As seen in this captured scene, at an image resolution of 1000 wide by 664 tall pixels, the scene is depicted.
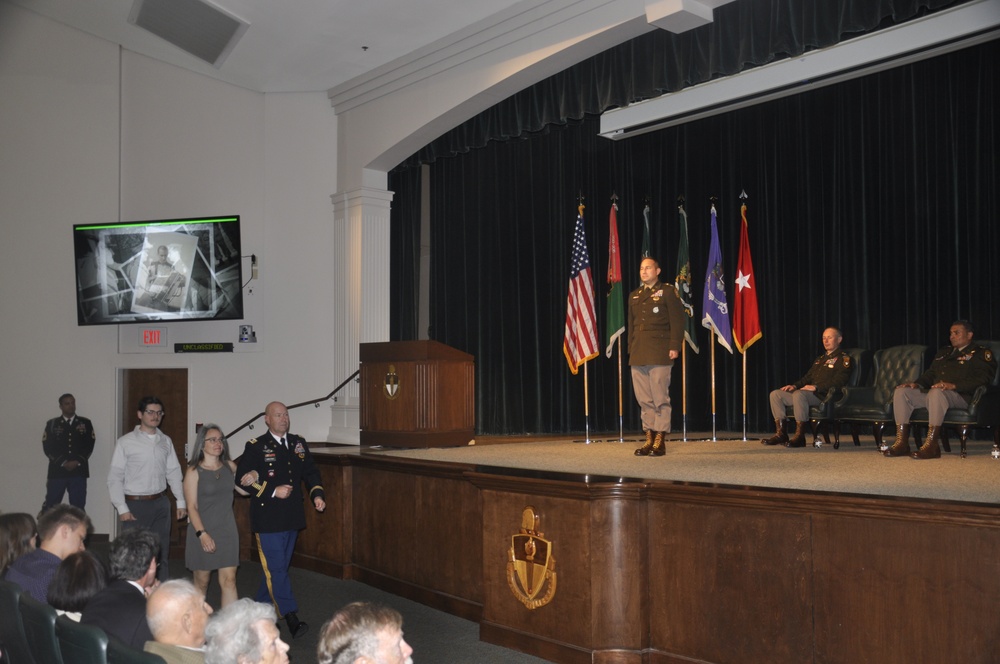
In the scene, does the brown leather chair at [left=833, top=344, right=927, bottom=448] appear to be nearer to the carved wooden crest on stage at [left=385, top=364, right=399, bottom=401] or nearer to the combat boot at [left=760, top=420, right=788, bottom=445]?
the combat boot at [left=760, top=420, right=788, bottom=445]

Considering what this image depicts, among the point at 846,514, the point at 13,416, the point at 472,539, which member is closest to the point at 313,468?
the point at 472,539

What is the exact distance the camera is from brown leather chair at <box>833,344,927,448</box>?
A: 24.1ft

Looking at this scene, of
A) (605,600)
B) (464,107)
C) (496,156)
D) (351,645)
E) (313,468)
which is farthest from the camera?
(496,156)

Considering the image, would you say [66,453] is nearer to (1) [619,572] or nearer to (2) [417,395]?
(2) [417,395]

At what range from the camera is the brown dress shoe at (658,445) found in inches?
270

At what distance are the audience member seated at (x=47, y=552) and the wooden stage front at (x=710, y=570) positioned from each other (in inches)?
97.2

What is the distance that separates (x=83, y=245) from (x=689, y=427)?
7057 mm

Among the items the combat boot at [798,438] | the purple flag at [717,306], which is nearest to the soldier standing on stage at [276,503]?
the combat boot at [798,438]

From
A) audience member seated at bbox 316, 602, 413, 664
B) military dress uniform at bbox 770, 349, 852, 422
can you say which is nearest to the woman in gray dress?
audience member seated at bbox 316, 602, 413, 664

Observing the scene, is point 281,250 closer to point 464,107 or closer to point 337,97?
point 337,97

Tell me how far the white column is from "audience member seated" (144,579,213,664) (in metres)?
7.12

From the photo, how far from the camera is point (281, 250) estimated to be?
35.2ft

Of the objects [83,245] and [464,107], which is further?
[83,245]

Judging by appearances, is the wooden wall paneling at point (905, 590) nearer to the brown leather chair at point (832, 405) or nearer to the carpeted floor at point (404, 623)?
the carpeted floor at point (404, 623)
